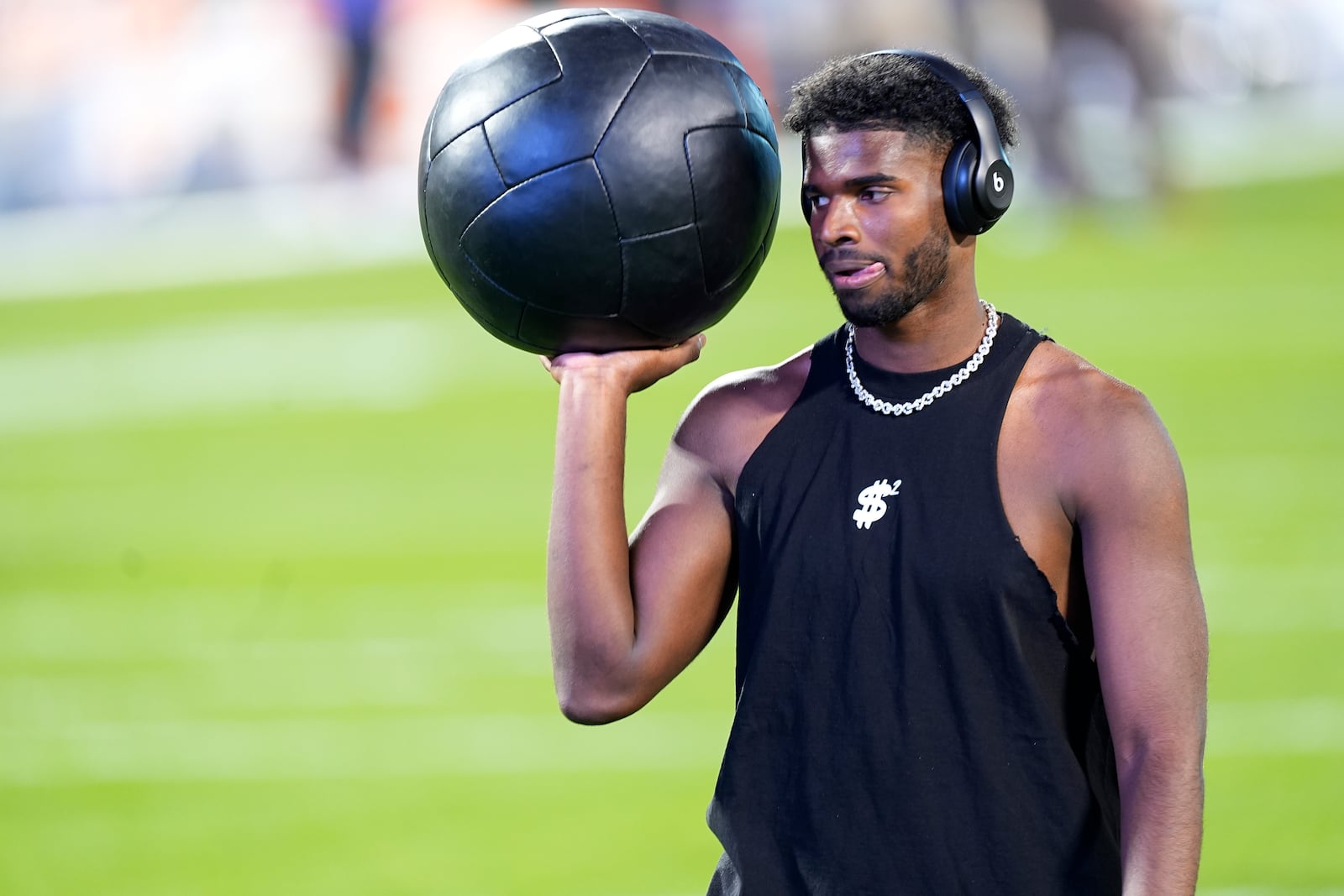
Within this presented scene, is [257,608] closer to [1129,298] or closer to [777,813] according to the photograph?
[777,813]

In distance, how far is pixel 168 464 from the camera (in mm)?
12000

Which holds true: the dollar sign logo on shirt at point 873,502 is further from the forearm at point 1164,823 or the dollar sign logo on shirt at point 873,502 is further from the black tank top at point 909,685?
the forearm at point 1164,823

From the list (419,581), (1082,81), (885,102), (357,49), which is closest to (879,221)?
(885,102)

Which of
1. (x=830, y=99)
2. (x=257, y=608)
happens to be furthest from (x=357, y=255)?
(x=830, y=99)

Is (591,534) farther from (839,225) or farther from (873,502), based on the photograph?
(839,225)

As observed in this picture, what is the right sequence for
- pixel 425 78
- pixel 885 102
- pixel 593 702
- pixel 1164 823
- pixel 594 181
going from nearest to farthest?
pixel 1164 823
pixel 594 181
pixel 885 102
pixel 593 702
pixel 425 78

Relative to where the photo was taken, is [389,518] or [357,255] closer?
[389,518]

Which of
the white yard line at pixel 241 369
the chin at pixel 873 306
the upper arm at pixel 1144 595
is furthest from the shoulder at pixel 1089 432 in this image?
the white yard line at pixel 241 369

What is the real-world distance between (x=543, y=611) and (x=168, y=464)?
480 cm

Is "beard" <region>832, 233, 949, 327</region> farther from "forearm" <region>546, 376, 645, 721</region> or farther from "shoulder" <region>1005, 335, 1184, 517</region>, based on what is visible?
"forearm" <region>546, 376, 645, 721</region>

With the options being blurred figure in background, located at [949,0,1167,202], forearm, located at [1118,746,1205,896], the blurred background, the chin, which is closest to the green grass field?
the blurred background

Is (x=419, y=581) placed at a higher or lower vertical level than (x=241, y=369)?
lower

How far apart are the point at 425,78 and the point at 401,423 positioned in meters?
5.56

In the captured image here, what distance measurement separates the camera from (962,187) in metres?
2.50
